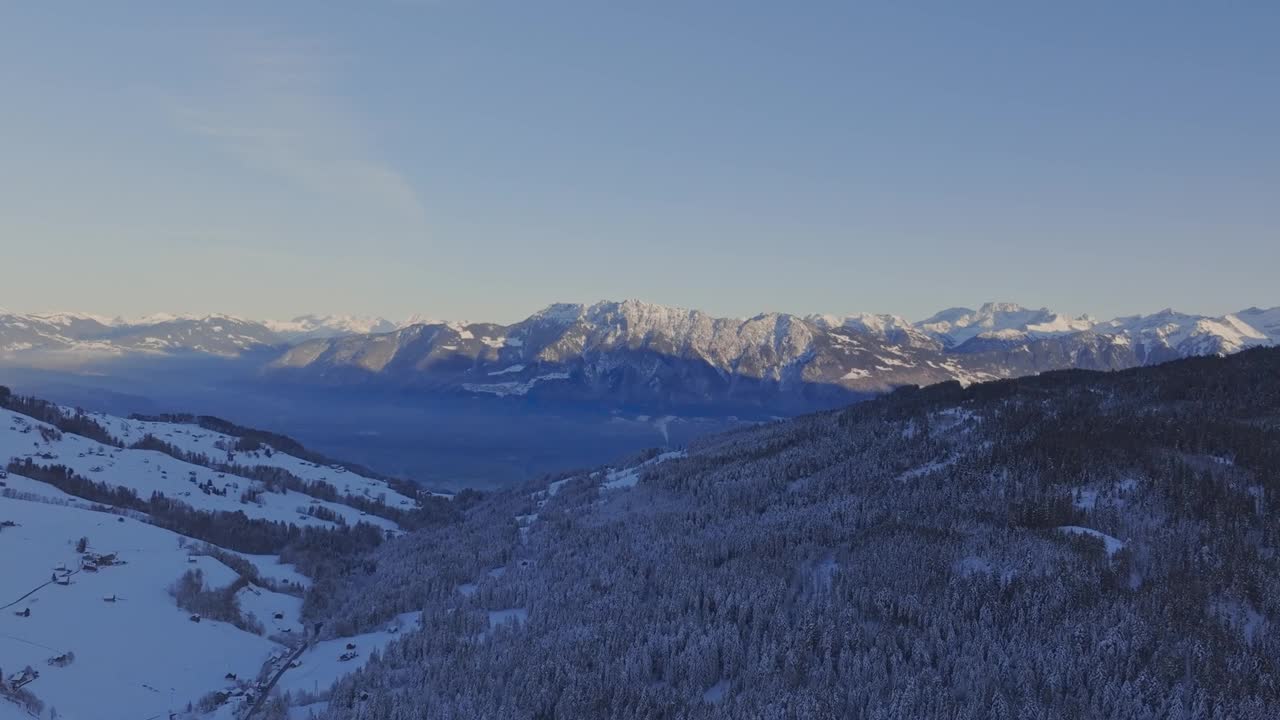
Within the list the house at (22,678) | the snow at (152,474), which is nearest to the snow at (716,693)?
the house at (22,678)

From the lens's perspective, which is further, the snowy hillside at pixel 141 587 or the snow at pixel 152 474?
the snow at pixel 152 474

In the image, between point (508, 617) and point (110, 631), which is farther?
point (508, 617)

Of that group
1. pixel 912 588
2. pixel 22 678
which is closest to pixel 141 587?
pixel 22 678

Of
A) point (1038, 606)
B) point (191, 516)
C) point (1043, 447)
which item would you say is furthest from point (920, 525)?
point (191, 516)

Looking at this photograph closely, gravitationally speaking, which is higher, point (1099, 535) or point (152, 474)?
point (1099, 535)

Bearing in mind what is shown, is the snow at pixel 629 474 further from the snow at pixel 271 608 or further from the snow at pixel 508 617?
the snow at pixel 508 617

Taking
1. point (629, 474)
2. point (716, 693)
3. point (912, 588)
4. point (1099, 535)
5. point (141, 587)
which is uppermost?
point (1099, 535)

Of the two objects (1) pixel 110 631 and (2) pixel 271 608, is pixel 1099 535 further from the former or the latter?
(1) pixel 110 631

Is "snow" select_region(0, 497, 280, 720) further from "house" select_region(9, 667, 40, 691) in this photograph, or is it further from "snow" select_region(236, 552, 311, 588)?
"snow" select_region(236, 552, 311, 588)

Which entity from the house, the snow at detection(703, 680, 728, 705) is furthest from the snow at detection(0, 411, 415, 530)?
the snow at detection(703, 680, 728, 705)
